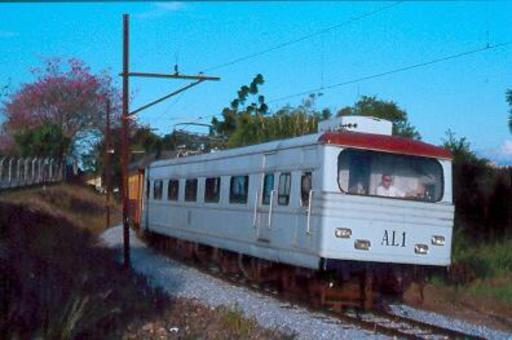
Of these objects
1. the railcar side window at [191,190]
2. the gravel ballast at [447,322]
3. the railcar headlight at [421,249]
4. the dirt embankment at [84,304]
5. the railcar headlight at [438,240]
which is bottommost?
the gravel ballast at [447,322]

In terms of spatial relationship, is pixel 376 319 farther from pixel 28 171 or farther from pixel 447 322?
pixel 28 171

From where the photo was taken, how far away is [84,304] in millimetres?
9047

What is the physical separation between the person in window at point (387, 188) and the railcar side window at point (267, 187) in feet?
8.25

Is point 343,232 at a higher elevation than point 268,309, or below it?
higher

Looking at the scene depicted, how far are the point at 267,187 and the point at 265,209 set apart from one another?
1.34 feet

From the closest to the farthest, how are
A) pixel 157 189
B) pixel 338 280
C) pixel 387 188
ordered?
1. pixel 387 188
2. pixel 338 280
3. pixel 157 189

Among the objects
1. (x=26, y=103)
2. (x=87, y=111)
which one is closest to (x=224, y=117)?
(x=87, y=111)

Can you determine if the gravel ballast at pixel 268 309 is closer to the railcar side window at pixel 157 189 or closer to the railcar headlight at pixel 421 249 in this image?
the railcar headlight at pixel 421 249

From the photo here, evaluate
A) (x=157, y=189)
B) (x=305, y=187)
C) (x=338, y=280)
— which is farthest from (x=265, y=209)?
(x=157, y=189)

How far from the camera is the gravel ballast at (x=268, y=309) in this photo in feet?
41.3

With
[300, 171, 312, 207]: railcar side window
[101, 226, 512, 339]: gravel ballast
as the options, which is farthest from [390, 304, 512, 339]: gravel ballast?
[300, 171, 312, 207]: railcar side window

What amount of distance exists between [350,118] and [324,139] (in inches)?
66.2

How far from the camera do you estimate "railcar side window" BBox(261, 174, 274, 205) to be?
16.5 m

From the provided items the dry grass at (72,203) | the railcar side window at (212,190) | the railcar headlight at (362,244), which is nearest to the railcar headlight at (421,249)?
the railcar headlight at (362,244)
